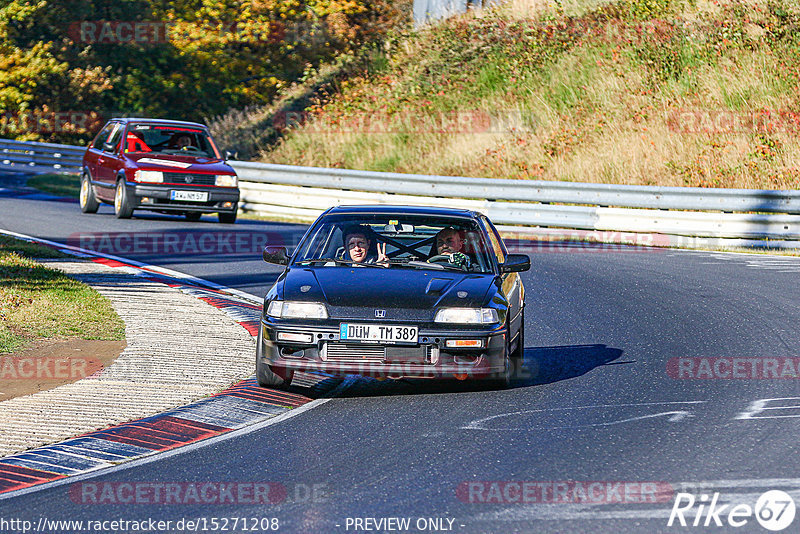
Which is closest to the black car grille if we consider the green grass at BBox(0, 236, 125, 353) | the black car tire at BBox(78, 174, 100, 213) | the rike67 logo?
the black car tire at BBox(78, 174, 100, 213)

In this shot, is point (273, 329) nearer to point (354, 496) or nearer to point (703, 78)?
point (354, 496)

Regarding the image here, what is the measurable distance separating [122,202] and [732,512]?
1729cm

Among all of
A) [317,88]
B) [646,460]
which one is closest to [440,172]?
[317,88]

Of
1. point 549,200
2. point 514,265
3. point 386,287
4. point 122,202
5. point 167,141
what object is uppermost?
point 167,141

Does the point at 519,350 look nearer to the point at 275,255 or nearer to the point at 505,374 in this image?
the point at 505,374

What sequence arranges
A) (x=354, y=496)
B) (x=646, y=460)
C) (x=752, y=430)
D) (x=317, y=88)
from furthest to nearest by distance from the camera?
(x=317, y=88) < (x=752, y=430) < (x=646, y=460) < (x=354, y=496)

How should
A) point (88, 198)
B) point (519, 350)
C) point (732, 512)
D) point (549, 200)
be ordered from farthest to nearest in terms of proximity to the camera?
point (88, 198) < point (549, 200) < point (519, 350) < point (732, 512)

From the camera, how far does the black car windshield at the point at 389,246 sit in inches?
367

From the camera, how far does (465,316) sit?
8.32m

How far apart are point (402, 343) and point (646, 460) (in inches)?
84.8

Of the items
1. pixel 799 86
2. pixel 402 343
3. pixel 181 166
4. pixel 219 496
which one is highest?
pixel 799 86

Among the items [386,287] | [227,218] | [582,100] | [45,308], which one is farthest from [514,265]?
[582,100]

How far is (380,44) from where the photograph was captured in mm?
37625

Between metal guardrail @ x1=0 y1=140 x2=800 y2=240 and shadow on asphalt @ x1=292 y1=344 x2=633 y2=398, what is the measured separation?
9693 mm
